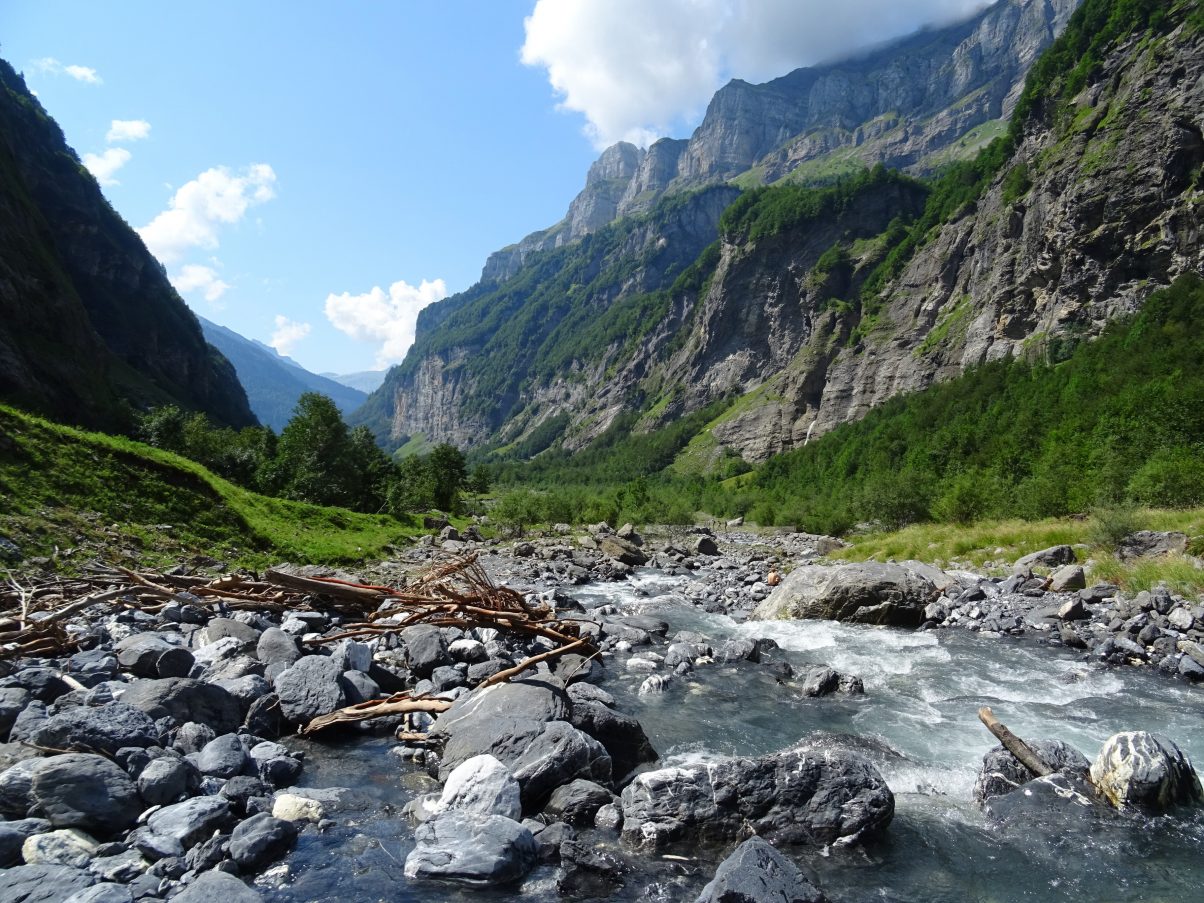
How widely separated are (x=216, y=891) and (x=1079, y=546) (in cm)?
3508

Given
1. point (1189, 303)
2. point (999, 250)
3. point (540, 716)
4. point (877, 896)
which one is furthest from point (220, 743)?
point (999, 250)

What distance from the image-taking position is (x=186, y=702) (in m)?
8.75

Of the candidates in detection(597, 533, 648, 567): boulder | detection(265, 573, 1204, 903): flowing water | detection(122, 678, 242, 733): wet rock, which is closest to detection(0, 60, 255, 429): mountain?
detection(597, 533, 648, 567): boulder

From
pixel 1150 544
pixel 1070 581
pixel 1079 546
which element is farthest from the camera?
pixel 1079 546

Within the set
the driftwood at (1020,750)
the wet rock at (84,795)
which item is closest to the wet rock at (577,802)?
the wet rock at (84,795)

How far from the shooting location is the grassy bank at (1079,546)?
2070cm

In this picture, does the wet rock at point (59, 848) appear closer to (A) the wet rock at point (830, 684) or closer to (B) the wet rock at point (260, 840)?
(B) the wet rock at point (260, 840)

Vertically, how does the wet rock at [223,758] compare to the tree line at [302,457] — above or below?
below

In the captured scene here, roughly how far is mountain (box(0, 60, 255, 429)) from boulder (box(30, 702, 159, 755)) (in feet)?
183

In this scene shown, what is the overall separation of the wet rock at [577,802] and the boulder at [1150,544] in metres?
26.2

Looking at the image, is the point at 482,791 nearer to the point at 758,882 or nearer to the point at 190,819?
the point at 190,819

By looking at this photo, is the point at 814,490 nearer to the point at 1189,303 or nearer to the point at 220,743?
the point at 1189,303

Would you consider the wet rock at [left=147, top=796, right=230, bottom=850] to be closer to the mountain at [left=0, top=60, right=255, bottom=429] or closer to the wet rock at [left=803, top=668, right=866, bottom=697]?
the wet rock at [left=803, top=668, right=866, bottom=697]

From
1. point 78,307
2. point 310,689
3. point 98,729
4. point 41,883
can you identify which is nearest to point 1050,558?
point 310,689
